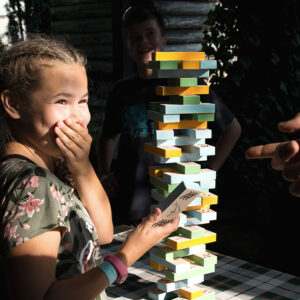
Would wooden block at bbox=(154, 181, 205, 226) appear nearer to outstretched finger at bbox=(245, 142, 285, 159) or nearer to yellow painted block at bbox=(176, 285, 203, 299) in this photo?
outstretched finger at bbox=(245, 142, 285, 159)

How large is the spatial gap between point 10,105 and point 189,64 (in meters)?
0.81

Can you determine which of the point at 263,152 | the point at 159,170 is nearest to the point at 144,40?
the point at 159,170

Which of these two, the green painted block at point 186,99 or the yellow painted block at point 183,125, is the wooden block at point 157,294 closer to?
the yellow painted block at point 183,125

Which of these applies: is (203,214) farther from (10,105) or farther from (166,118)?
(10,105)

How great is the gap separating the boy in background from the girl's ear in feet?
4.11

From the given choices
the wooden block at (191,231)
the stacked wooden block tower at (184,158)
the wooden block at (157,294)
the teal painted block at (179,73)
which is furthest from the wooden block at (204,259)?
the teal painted block at (179,73)

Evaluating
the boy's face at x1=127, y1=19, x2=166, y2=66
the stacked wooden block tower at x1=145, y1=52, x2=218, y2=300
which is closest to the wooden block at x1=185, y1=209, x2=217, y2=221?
the stacked wooden block tower at x1=145, y1=52, x2=218, y2=300

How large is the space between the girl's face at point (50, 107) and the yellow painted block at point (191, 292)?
39.2 inches

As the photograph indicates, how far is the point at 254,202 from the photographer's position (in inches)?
164

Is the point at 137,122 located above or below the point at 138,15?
below

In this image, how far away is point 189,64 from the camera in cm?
185

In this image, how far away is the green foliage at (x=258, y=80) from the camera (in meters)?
3.67

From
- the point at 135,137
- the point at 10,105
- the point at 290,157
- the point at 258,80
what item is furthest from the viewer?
→ the point at 258,80

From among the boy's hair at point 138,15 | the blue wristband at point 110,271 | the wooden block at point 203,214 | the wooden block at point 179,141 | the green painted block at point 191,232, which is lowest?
the green painted block at point 191,232
